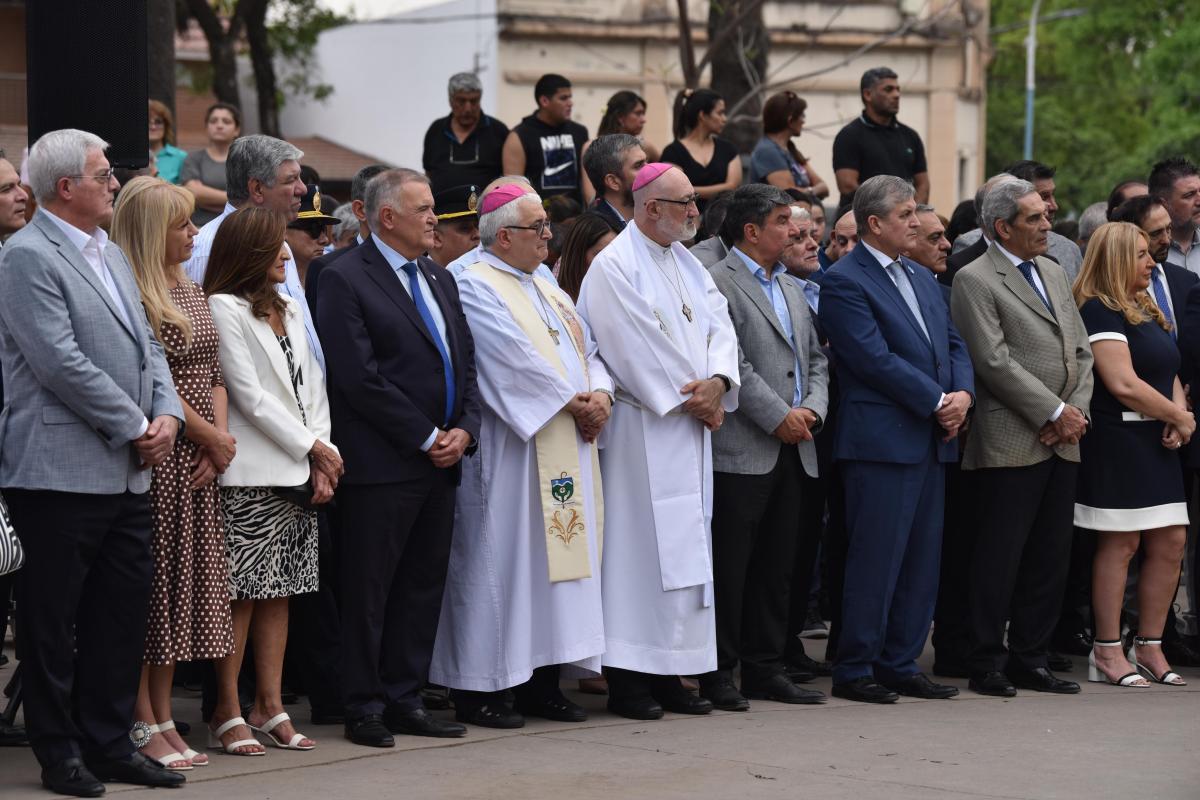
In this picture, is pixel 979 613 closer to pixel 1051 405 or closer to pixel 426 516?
pixel 1051 405

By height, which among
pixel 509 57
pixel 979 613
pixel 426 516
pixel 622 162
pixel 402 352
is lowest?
pixel 979 613

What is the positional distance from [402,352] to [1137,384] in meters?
3.72

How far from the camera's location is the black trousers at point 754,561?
8.23 metres

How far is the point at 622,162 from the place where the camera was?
9.16 meters

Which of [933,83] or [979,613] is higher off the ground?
[933,83]

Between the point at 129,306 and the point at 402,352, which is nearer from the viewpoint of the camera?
the point at 129,306

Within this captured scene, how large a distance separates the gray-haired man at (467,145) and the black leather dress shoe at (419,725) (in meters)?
5.43

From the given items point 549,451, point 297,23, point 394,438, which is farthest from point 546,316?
point 297,23

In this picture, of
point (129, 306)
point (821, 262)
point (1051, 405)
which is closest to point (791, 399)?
point (1051, 405)

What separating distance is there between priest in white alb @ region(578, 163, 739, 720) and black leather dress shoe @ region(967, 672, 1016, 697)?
1.48m

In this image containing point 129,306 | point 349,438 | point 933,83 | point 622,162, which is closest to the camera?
point 129,306

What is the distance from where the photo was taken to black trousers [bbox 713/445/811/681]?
8.23 m

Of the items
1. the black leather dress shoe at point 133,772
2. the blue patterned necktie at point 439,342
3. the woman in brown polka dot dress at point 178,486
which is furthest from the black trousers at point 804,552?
the black leather dress shoe at point 133,772

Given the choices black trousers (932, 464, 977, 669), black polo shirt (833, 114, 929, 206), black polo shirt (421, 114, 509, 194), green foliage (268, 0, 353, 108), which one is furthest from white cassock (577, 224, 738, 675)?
green foliage (268, 0, 353, 108)
